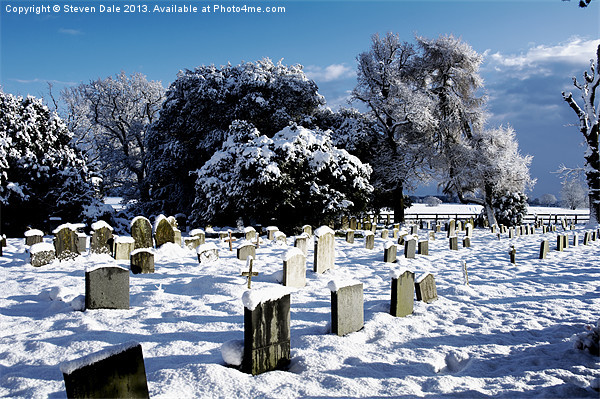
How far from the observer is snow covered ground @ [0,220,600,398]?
318 centimetres

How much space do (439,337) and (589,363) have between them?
4.96 ft

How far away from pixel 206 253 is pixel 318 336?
16.6 ft

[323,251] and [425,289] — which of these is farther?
[323,251]

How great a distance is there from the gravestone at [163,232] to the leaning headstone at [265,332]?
8191 millimetres

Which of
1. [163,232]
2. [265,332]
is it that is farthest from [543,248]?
[163,232]

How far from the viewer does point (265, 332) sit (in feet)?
11.9

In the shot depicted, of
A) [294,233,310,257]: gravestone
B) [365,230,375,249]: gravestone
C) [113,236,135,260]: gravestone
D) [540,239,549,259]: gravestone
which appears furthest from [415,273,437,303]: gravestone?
[540,239,549,259]: gravestone

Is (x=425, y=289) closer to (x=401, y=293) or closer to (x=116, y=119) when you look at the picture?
(x=401, y=293)

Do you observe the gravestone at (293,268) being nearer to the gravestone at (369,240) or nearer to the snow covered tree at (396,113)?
the gravestone at (369,240)

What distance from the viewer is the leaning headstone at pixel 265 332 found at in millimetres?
3521

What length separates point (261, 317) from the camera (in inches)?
143

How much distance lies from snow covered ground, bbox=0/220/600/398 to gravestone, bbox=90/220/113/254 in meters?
1.58

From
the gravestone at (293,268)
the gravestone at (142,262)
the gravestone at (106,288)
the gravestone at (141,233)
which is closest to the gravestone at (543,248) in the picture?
the gravestone at (293,268)

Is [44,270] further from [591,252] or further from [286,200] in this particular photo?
[591,252]
